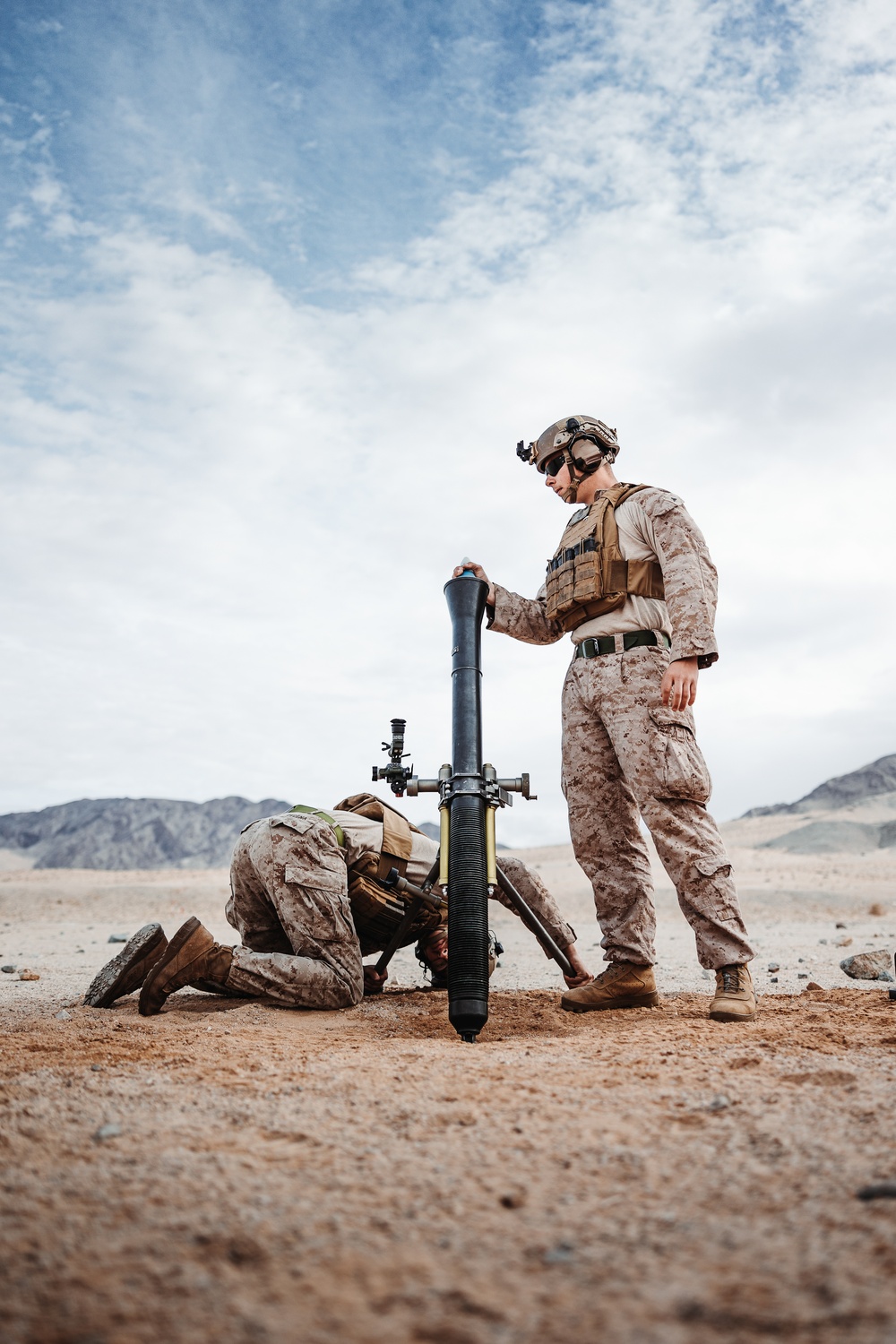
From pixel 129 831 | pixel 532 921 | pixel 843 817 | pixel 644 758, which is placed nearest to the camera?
pixel 644 758

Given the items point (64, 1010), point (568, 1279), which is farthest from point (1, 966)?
point (568, 1279)

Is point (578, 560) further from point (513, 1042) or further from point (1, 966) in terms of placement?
point (1, 966)

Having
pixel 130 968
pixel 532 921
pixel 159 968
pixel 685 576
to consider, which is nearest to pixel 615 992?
pixel 532 921

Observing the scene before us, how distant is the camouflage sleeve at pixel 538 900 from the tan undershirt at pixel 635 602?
4.16ft

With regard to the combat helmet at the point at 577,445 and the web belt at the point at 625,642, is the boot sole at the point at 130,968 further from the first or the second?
the combat helmet at the point at 577,445

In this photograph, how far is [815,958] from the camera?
6594 mm

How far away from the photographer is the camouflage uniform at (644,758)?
367 centimetres

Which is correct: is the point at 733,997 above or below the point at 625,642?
below

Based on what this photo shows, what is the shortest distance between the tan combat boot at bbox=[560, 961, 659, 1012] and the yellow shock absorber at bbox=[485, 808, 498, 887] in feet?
2.83

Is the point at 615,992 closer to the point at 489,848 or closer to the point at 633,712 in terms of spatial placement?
the point at 489,848

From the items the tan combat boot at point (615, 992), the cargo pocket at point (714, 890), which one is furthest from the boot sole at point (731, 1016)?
the tan combat boot at point (615, 992)

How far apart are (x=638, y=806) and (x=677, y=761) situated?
14.1 inches

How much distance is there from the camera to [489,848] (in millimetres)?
3549

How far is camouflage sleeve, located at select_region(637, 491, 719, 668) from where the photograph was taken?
3705 millimetres
